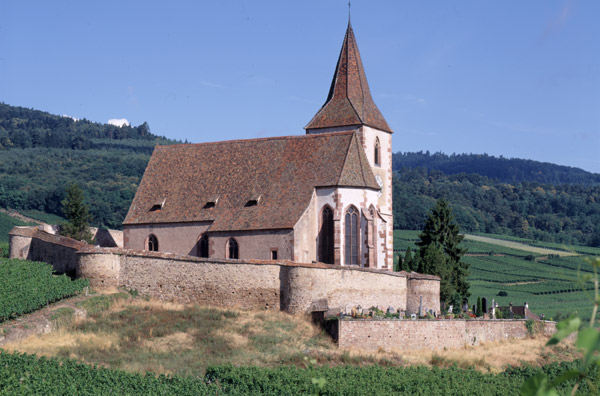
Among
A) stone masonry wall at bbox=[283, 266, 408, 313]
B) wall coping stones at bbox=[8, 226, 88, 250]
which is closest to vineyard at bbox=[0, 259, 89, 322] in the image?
wall coping stones at bbox=[8, 226, 88, 250]

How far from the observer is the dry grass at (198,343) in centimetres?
3325

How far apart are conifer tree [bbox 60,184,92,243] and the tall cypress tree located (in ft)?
80.8

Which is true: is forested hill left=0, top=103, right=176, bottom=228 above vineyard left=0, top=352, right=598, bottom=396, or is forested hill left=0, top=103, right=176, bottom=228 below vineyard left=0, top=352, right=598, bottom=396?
above

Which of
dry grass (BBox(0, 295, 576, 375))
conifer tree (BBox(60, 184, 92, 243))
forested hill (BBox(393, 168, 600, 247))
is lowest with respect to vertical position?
dry grass (BBox(0, 295, 576, 375))

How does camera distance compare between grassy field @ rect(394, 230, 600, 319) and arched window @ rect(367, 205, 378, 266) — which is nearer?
arched window @ rect(367, 205, 378, 266)

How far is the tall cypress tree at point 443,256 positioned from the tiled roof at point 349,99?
9415 millimetres

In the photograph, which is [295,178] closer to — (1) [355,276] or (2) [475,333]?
(1) [355,276]

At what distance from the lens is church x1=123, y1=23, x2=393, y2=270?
46156 mm

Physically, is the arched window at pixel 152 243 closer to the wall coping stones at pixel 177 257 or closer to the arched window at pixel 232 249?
the wall coping stones at pixel 177 257

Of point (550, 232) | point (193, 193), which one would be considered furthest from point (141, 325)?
point (550, 232)

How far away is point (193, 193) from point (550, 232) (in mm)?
139164

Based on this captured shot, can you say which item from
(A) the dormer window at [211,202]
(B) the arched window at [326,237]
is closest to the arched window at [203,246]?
(A) the dormer window at [211,202]

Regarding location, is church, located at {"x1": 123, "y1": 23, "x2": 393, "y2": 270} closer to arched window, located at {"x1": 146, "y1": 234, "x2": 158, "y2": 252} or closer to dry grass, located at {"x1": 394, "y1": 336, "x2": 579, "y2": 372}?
arched window, located at {"x1": 146, "y1": 234, "x2": 158, "y2": 252}

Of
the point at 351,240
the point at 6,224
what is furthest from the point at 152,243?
the point at 6,224
